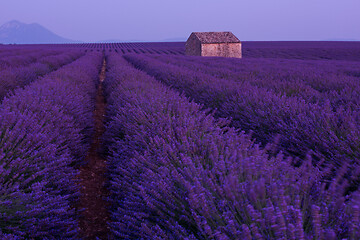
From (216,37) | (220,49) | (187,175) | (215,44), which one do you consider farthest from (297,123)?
(216,37)

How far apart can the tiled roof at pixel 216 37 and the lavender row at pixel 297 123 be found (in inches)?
780

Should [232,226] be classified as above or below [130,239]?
above

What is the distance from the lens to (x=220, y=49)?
942 inches

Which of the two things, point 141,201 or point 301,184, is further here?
point 141,201

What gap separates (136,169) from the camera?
1.92 meters

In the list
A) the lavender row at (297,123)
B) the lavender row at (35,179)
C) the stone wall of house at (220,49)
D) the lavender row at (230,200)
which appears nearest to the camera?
the lavender row at (230,200)

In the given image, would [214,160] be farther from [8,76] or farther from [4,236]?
[8,76]

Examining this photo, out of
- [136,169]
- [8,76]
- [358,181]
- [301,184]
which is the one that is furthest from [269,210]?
[8,76]

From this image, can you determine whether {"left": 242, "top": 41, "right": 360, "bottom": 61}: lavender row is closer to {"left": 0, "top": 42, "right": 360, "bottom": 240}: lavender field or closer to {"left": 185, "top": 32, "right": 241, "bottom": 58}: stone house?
{"left": 185, "top": 32, "right": 241, "bottom": 58}: stone house

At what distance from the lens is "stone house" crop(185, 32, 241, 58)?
75.9 ft

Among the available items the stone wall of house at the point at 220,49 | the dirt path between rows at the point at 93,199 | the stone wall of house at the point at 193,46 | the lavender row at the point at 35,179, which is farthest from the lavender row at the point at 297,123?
the stone wall of house at the point at 193,46

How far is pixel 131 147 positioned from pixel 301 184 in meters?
1.42

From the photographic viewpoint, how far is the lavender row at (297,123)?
217 cm

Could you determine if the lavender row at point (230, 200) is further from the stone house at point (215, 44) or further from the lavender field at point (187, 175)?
the stone house at point (215, 44)
